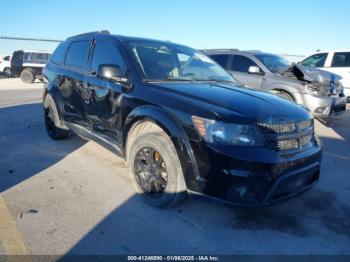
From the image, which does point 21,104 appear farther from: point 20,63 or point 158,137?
point 20,63

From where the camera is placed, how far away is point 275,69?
8359 millimetres

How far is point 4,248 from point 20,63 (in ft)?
69.7

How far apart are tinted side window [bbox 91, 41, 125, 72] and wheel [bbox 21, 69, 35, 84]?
18.0 metres

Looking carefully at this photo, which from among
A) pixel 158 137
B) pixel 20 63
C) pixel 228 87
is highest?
pixel 228 87

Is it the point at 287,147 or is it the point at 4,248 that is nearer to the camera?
the point at 4,248

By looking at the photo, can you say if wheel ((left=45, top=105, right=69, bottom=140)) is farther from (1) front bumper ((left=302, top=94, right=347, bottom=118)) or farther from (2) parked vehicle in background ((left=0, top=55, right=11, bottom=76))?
(2) parked vehicle in background ((left=0, top=55, right=11, bottom=76))

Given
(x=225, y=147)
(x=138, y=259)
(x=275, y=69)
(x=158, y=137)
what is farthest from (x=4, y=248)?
(x=275, y=69)

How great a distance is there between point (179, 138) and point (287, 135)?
3.29 feet

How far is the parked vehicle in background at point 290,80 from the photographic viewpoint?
7.71m

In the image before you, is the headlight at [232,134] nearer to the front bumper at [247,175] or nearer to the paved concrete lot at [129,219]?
the front bumper at [247,175]

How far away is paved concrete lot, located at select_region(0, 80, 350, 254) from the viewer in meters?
2.88

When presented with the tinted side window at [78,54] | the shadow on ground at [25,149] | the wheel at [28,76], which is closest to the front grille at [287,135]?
the tinted side window at [78,54]

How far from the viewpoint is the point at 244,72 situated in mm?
8625

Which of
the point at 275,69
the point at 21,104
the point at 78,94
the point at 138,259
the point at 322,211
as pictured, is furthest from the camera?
the point at 21,104
